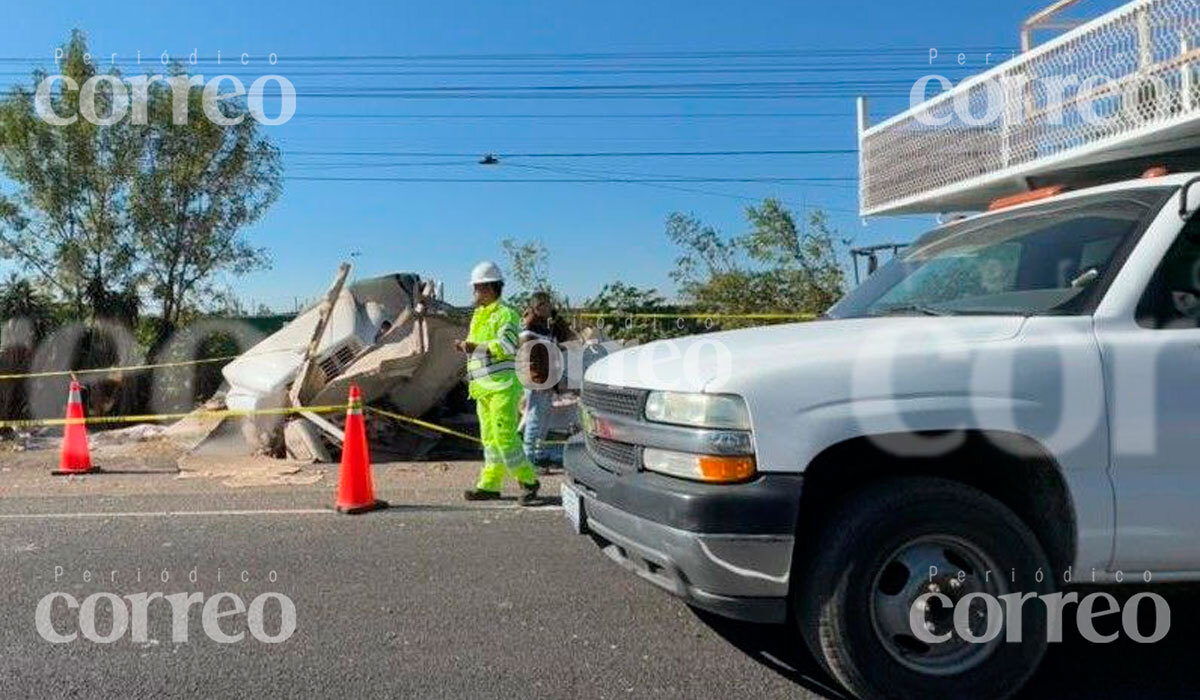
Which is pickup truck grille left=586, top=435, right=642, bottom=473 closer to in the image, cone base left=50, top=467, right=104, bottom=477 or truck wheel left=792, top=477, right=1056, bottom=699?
truck wheel left=792, top=477, right=1056, bottom=699

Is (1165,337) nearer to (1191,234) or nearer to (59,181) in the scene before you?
(1191,234)

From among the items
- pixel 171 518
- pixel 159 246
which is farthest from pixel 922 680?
pixel 159 246

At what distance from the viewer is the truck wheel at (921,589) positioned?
11.1ft

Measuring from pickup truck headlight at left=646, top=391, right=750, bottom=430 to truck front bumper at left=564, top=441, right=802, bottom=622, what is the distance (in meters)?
0.20

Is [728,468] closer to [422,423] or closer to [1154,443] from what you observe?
[1154,443]

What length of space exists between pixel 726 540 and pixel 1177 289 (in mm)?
1851

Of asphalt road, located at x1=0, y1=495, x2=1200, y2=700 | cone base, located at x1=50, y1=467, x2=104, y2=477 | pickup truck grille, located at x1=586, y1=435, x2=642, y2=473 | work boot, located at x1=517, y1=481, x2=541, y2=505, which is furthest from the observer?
cone base, located at x1=50, y1=467, x2=104, y2=477

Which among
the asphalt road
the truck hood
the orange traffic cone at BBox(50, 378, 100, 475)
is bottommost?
the asphalt road

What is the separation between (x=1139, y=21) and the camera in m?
4.41

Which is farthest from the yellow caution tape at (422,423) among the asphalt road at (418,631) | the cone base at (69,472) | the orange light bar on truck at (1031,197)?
the orange light bar on truck at (1031,197)

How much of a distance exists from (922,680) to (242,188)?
1710cm

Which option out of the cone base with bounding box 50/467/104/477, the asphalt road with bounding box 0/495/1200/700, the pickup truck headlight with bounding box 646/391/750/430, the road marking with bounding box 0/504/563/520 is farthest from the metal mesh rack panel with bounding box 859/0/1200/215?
the cone base with bounding box 50/467/104/477

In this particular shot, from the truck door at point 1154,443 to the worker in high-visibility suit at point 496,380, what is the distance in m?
4.47

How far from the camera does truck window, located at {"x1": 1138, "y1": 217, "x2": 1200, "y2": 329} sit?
3.47 meters
